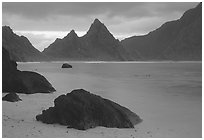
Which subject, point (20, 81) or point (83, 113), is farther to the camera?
point (20, 81)

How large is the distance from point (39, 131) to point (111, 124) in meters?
4.34

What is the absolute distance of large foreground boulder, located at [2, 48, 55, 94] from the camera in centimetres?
2986

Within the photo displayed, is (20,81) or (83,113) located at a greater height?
(20,81)

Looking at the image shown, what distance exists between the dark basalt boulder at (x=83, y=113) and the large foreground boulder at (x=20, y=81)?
1194 cm

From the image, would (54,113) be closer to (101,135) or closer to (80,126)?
(80,126)

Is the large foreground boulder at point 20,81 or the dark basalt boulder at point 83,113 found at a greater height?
the large foreground boulder at point 20,81

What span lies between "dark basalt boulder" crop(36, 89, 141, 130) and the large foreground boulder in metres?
11.9

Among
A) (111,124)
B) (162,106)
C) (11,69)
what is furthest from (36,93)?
(111,124)

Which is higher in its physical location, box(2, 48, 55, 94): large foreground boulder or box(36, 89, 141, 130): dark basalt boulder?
box(2, 48, 55, 94): large foreground boulder

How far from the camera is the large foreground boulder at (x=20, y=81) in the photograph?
29859mm

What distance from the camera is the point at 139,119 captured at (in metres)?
20.2

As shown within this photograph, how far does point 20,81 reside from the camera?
3031 centimetres

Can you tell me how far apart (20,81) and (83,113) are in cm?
1447

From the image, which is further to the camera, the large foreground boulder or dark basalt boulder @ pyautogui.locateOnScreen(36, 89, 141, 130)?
the large foreground boulder
